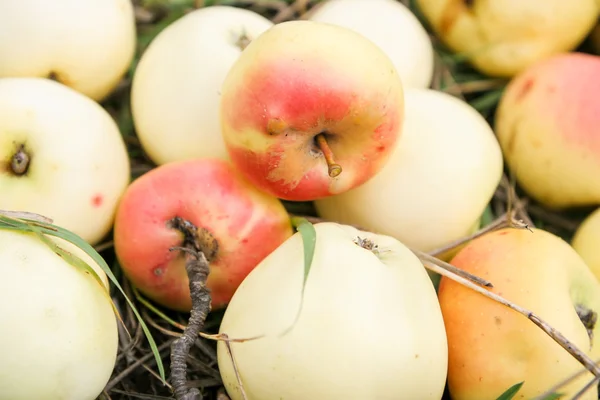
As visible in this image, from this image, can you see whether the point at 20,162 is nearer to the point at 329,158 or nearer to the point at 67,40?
the point at 67,40

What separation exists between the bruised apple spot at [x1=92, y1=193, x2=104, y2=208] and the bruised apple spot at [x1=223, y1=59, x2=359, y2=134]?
0.98 feet

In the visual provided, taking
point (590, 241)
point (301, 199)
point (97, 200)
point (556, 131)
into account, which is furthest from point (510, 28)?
point (97, 200)

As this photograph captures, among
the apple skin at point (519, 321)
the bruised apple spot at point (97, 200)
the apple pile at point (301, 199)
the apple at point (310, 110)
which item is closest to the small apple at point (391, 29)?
the apple pile at point (301, 199)

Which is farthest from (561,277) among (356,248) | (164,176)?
(164,176)

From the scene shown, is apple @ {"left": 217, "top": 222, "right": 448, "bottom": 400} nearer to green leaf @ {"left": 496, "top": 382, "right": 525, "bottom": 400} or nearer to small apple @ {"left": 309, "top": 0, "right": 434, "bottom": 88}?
green leaf @ {"left": 496, "top": 382, "right": 525, "bottom": 400}

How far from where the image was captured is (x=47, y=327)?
75 cm

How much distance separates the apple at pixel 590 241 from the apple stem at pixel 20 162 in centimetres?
90

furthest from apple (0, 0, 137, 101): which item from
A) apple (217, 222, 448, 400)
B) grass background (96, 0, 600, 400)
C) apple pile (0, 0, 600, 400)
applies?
apple (217, 222, 448, 400)

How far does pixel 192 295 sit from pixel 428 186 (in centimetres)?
41

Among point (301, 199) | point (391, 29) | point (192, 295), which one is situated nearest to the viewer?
point (192, 295)

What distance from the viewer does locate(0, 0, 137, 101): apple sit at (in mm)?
1044

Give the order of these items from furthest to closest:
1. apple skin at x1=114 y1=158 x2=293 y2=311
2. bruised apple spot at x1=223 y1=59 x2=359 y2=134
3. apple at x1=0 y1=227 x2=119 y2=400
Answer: apple skin at x1=114 y1=158 x2=293 y2=311 < bruised apple spot at x1=223 y1=59 x2=359 y2=134 < apple at x1=0 y1=227 x2=119 y2=400

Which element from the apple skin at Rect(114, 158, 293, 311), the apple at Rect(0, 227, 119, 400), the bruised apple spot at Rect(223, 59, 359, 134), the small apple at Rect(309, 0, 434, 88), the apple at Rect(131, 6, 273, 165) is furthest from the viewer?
the small apple at Rect(309, 0, 434, 88)

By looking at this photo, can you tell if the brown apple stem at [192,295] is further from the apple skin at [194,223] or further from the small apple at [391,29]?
the small apple at [391,29]
